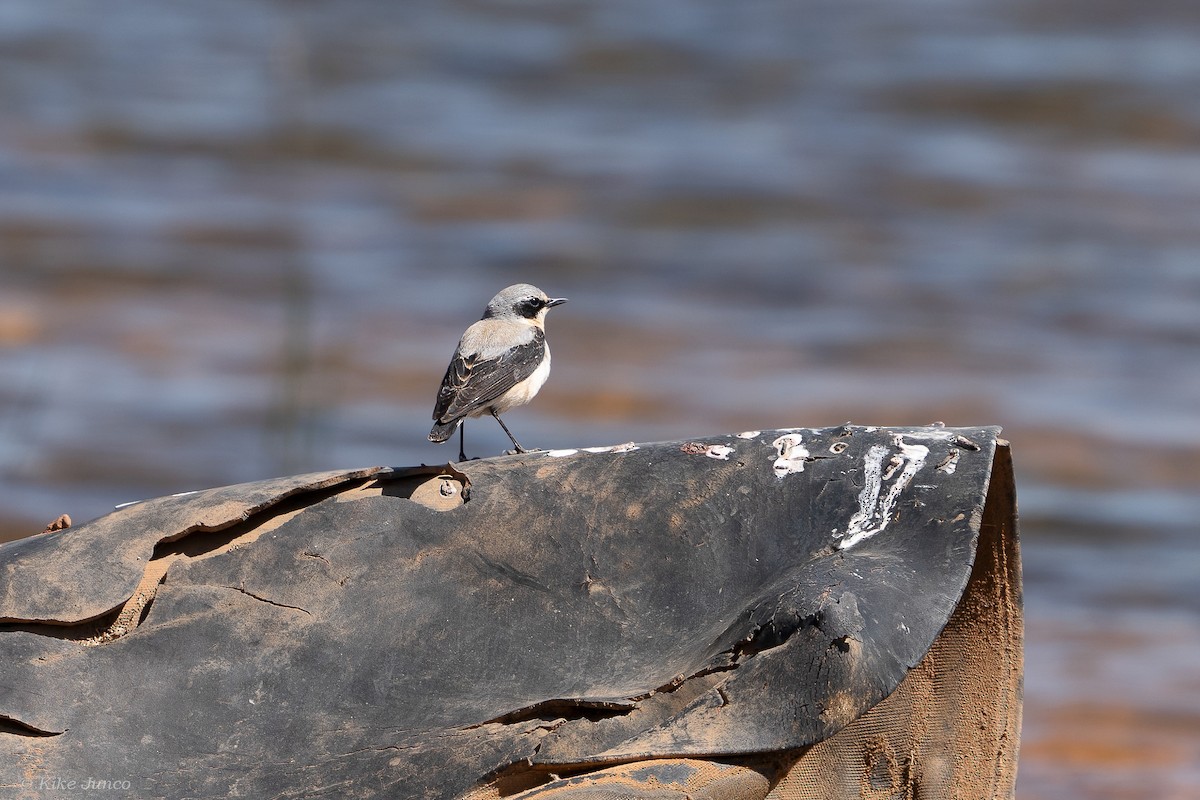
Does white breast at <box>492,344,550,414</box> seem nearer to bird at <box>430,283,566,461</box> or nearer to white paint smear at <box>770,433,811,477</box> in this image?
bird at <box>430,283,566,461</box>

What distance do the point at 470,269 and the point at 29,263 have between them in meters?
3.31

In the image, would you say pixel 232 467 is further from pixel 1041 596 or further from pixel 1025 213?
pixel 1025 213

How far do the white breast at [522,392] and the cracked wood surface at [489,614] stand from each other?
2.35 feet

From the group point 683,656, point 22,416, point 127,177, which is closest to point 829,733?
point 683,656

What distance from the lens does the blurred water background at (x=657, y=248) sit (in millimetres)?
8062

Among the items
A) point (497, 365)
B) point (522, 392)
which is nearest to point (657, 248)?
point (522, 392)

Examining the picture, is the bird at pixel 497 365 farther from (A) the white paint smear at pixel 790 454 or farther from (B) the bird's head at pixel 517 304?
(A) the white paint smear at pixel 790 454

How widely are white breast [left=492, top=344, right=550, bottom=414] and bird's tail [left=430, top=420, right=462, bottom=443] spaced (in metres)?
0.23

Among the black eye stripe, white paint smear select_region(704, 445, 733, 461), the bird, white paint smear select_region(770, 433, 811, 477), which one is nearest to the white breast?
the bird

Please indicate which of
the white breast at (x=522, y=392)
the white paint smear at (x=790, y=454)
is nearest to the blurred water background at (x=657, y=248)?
the white breast at (x=522, y=392)

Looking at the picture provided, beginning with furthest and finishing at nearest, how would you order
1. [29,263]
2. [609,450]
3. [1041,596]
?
[29,263] < [1041,596] < [609,450]

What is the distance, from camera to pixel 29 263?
11.9 metres

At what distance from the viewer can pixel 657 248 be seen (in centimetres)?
1306

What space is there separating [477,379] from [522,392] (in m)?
0.22
